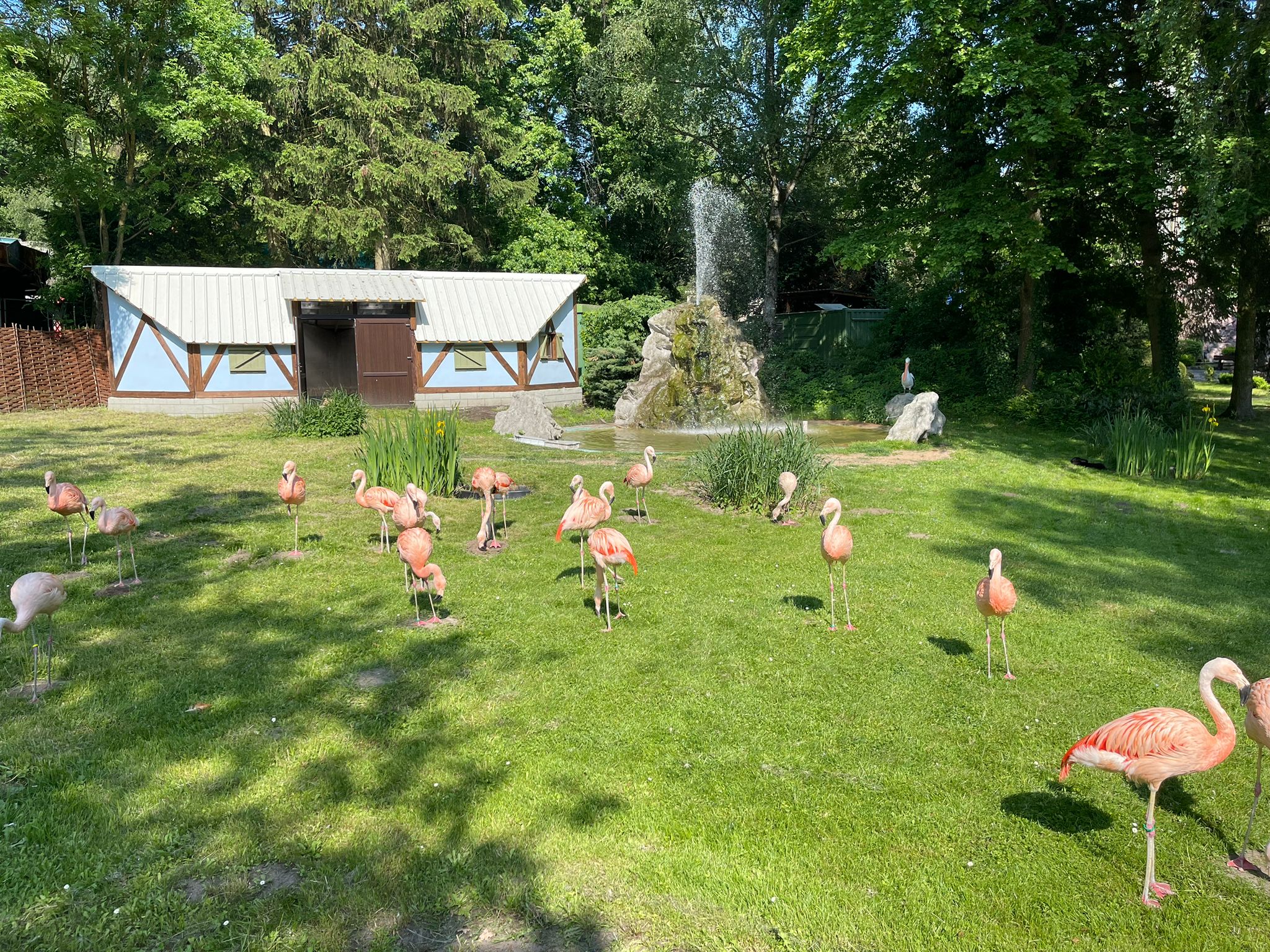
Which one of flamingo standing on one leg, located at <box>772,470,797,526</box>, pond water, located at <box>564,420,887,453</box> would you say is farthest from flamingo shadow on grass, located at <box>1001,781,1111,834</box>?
pond water, located at <box>564,420,887,453</box>

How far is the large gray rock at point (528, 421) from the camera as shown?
19.3 metres

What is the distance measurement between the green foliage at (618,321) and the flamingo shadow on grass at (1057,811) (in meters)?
23.9

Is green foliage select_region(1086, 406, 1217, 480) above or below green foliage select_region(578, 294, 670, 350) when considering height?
below

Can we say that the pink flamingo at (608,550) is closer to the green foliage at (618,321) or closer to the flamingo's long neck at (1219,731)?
the flamingo's long neck at (1219,731)

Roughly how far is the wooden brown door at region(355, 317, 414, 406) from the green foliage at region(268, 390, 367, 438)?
6918 mm

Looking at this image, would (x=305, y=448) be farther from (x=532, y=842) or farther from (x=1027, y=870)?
(x=1027, y=870)

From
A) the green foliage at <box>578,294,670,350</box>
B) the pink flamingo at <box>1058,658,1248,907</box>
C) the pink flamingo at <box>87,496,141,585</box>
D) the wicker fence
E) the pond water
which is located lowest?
the pink flamingo at <box>1058,658,1248,907</box>

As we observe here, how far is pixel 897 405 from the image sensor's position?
21828 millimetres

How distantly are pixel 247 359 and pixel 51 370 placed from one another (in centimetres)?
565

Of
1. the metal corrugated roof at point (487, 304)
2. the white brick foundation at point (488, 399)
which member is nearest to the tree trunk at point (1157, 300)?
the metal corrugated roof at point (487, 304)

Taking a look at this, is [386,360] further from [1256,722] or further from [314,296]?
[1256,722]

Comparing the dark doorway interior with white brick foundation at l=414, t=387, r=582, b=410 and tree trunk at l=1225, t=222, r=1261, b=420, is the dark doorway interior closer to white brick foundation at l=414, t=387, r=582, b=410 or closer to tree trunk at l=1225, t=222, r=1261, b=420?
white brick foundation at l=414, t=387, r=582, b=410

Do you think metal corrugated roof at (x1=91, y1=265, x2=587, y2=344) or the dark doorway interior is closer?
metal corrugated roof at (x1=91, y1=265, x2=587, y2=344)

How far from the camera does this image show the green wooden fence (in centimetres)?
3055
